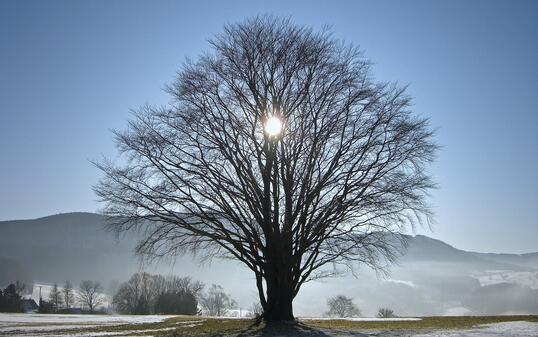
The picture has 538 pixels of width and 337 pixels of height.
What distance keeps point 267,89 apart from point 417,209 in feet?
34.1

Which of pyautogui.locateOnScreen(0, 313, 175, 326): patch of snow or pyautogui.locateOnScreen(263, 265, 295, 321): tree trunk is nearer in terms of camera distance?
pyautogui.locateOnScreen(263, 265, 295, 321): tree trunk

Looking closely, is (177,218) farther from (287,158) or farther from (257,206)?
(287,158)

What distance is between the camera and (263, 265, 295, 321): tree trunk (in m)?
26.2

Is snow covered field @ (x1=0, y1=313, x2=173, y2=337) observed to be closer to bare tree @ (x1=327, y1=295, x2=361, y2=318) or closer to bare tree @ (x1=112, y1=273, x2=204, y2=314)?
bare tree @ (x1=112, y1=273, x2=204, y2=314)

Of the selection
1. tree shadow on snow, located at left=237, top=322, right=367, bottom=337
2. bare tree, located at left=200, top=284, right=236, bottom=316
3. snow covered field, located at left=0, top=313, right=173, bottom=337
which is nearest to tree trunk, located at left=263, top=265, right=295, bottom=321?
tree shadow on snow, located at left=237, top=322, right=367, bottom=337

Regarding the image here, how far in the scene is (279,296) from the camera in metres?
26.2

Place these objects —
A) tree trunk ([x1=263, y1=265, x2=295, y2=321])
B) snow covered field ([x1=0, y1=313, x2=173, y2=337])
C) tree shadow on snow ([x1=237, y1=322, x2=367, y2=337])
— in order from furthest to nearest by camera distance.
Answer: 1. tree trunk ([x1=263, y1=265, x2=295, y2=321])
2. snow covered field ([x1=0, y1=313, x2=173, y2=337])
3. tree shadow on snow ([x1=237, y1=322, x2=367, y2=337])

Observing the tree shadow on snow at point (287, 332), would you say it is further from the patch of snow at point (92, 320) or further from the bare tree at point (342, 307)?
the bare tree at point (342, 307)

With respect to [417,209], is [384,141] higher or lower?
higher

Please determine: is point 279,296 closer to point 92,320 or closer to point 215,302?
point 92,320

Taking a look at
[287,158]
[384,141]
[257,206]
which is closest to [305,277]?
[257,206]

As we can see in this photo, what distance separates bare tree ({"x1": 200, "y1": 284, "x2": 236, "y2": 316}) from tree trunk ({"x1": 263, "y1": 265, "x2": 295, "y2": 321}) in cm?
12049

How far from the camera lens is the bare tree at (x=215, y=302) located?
482 feet

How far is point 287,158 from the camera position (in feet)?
86.7
